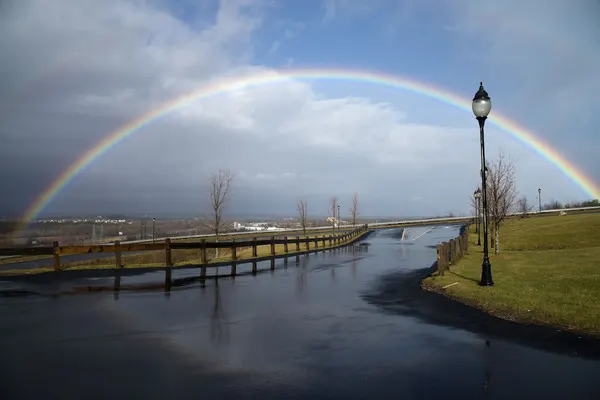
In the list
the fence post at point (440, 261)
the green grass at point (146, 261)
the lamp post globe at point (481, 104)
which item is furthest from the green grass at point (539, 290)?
the green grass at point (146, 261)

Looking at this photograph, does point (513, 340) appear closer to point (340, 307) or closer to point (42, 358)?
point (340, 307)

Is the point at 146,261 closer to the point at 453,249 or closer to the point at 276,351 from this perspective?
the point at 453,249

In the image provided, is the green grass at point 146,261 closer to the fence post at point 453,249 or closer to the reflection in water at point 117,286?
the reflection in water at point 117,286

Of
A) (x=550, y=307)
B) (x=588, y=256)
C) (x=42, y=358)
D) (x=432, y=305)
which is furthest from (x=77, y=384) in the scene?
(x=588, y=256)

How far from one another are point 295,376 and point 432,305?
609 cm

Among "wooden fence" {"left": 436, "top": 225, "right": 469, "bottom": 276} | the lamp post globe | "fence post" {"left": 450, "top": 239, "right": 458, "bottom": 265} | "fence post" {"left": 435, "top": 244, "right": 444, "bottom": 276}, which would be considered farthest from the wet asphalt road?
"fence post" {"left": 450, "top": 239, "right": 458, "bottom": 265}

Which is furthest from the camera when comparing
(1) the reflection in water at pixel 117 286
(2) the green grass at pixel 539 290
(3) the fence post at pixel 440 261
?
(3) the fence post at pixel 440 261

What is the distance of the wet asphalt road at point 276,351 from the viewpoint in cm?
552

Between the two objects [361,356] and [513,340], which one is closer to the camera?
[361,356]

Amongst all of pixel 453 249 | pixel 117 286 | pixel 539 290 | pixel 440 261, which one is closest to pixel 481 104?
pixel 440 261

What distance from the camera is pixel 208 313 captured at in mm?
10117

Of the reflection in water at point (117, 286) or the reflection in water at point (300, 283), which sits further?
the reflection in water at point (300, 283)

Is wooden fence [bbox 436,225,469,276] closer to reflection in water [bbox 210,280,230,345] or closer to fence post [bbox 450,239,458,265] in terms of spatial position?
fence post [bbox 450,239,458,265]

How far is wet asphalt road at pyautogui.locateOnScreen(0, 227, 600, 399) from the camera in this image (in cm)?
552
